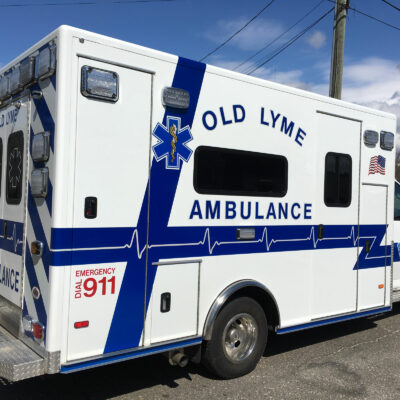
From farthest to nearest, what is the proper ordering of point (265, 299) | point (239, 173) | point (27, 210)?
point (265, 299), point (239, 173), point (27, 210)

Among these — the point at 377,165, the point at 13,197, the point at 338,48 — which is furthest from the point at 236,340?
the point at 338,48

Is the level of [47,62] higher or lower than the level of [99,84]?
higher

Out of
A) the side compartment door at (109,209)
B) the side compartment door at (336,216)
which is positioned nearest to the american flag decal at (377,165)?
the side compartment door at (336,216)

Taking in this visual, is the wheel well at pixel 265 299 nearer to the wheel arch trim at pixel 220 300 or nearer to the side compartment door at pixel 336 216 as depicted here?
the wheel arch trim at pixel 220 300

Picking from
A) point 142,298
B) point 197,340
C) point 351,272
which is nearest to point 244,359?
point 197,340

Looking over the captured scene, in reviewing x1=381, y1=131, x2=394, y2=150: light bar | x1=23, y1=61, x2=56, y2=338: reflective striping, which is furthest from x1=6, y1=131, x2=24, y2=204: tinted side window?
x1=381, y1=131, x2=394, y2=150: light bar

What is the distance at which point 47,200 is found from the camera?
342 cm

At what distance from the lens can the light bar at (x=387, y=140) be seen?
5691 millimetres

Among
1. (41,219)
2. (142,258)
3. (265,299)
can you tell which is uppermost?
(41,219)

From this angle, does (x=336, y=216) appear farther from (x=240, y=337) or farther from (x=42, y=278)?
(x=42, y=278)

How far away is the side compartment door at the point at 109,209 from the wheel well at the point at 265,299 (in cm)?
113

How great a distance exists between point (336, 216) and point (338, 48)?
4998 millimetres

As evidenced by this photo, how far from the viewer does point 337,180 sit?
203 inches

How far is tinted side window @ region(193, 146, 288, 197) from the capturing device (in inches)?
161
